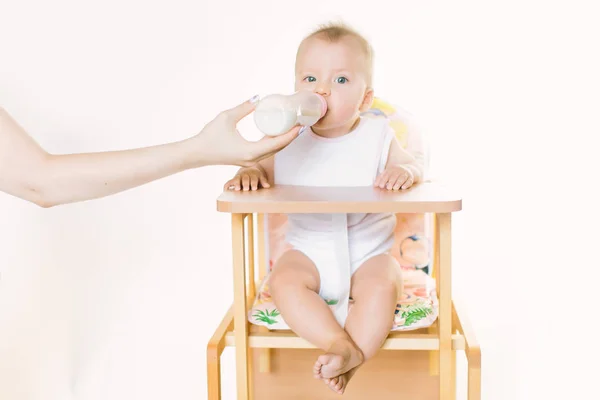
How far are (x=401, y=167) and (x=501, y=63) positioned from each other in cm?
78

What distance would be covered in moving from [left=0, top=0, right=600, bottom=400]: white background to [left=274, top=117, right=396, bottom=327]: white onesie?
565mm

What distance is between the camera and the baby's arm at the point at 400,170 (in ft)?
4.83

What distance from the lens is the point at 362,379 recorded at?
1.74 metres

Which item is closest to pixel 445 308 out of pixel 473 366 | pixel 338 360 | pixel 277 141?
pixel 473 366

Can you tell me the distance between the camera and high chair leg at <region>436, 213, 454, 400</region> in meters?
1.41

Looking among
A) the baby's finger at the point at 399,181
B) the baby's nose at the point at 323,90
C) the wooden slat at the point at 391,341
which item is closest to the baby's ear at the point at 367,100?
the baby's nose at the point at 323,90

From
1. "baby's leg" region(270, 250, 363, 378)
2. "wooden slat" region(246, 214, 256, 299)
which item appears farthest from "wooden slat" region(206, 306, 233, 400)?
"wooden slat" region(246, 214, 256, 299)

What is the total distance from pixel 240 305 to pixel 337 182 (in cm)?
31

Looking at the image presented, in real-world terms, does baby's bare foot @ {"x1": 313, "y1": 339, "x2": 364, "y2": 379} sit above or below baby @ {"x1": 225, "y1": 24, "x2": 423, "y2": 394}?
below

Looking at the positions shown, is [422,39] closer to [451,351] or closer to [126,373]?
[451,351]

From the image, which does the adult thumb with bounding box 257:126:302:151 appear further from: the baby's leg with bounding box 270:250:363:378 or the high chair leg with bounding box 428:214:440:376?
the high chair leg with bounding box 428:214:440:376

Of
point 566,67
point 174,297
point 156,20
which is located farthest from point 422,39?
point 174,297

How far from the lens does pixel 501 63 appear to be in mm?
2172

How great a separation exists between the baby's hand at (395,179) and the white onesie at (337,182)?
0.08 metres
